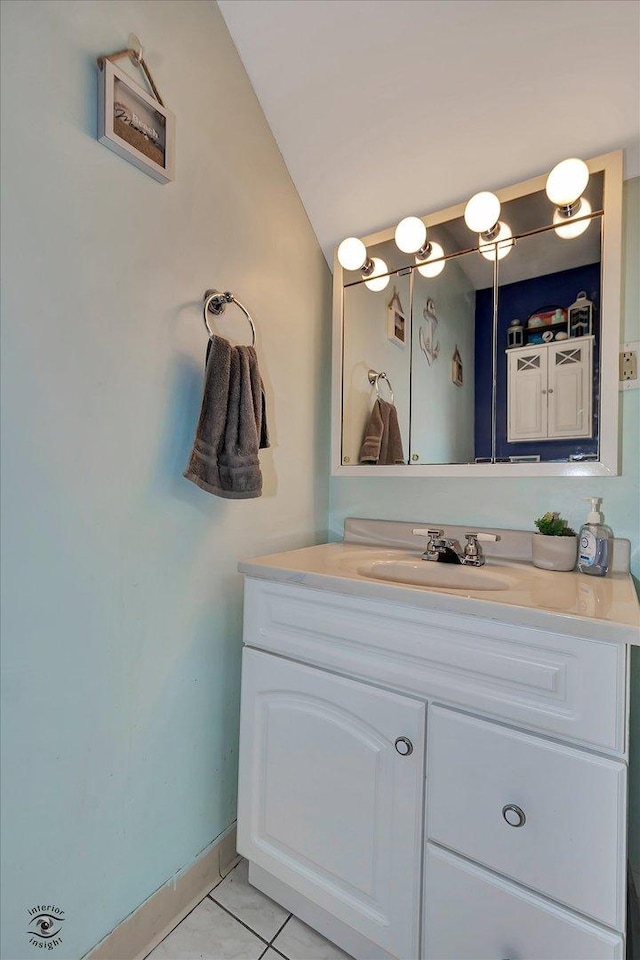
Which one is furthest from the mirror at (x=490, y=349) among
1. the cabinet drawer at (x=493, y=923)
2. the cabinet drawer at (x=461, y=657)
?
the cabinet drawer at (x=493, y=923)

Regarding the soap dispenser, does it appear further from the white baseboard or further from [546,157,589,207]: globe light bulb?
the white baseboard

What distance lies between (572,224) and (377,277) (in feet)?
1.83

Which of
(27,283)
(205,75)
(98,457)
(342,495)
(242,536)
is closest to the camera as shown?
(27,283)

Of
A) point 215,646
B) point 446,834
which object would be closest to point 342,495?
point 215,646

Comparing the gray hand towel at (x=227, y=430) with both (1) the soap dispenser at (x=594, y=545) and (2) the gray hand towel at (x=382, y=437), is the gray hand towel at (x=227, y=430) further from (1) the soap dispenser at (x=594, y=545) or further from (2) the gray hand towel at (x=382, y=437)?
(1) the soap dispenser at (x=594, y=545)

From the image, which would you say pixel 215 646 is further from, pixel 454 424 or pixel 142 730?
pixel 454 424

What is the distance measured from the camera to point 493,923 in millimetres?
735

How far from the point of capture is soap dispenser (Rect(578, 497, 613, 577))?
1.02 meters

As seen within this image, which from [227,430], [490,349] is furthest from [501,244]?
[227,430]

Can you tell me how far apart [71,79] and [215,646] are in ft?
3.99

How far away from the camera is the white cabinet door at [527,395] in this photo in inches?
45.4

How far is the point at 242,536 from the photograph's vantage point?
1195mm

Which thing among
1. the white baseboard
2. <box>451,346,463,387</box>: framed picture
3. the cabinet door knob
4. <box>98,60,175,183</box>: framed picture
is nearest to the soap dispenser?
<box>451,346,463,387</box>: framed picture

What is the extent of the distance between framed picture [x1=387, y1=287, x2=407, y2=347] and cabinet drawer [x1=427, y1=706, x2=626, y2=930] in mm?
1064
